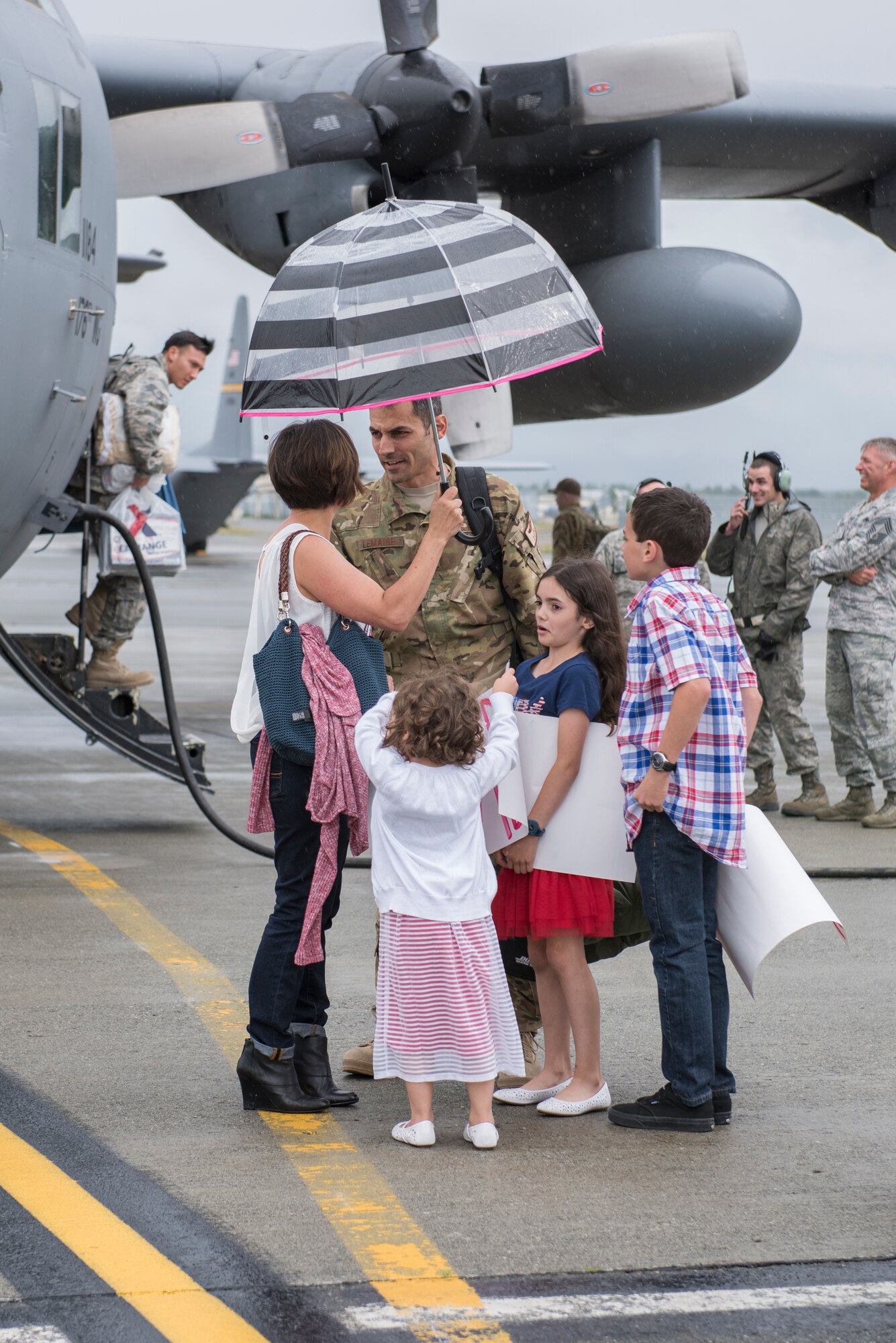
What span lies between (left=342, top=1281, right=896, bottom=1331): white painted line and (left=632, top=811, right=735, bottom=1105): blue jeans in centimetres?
82

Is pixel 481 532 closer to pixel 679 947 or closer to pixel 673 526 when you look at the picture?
pixel 673 526

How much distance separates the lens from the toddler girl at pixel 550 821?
3.61 m

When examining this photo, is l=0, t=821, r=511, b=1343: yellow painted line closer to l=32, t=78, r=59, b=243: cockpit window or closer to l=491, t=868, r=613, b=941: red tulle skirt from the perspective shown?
l=491, t=868, r=613, b=941: red tulle skirt

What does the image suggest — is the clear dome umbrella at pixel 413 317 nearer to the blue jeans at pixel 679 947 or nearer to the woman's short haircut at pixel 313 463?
the woman's short haircut at pixel 313 463

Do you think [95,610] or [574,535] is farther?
[574,535]

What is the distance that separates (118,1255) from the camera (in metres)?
2.81

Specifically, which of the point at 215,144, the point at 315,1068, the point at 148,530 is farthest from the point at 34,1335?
the point at 215,144

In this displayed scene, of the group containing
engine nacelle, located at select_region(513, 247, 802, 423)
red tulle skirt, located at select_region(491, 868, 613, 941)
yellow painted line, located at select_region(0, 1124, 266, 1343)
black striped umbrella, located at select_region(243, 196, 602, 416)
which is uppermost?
engine nacelle, located at select_region(513, 247, 802, 423)

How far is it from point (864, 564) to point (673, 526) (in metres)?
4.16

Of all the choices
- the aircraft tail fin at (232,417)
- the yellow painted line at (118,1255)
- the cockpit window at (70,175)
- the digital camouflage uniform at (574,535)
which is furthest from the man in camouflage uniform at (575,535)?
the aircraft tail fin at (232,417)

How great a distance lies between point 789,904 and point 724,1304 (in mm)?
1085

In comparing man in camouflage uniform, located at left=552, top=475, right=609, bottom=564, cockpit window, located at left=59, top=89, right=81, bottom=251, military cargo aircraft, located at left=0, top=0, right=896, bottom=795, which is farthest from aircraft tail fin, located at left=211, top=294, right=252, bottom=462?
cockpit window, located at left=59, top=89, right=81, bottom=251

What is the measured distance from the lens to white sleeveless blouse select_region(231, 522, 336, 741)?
3.58 metres

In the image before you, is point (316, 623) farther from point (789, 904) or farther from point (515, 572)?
point (789, 904)
